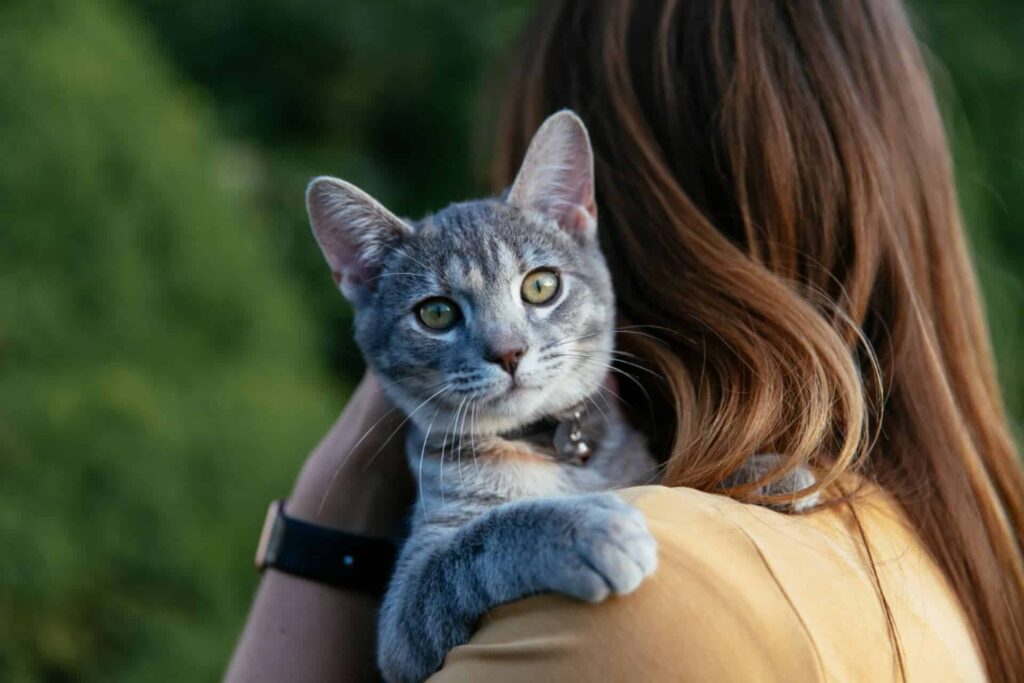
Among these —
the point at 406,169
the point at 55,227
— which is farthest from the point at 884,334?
the point at 406,169

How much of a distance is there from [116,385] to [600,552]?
2.17m

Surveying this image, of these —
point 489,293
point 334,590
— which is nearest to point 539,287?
point 489,293

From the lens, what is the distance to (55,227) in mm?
2846

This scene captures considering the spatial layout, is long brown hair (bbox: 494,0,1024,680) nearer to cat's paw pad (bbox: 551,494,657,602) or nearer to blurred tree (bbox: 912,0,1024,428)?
cat's paw pad (bbox: 551,494,657,602)

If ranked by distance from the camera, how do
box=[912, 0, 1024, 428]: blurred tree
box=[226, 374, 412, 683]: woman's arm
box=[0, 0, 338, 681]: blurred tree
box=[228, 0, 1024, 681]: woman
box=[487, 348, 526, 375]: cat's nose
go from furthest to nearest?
box=[912, 0, 1024, 428]: blurred tree
box=[0, 0, 338, 681]: blurred tree
box=[226, 374, 412, 683]: woman's arm
box=[487, 348, 526, 375]: cat's nose
box=[228, 0, 1024, 681]: woman

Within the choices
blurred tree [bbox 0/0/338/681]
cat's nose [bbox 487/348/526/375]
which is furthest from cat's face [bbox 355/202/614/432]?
blurred tree [bbox 0/0/338/681]

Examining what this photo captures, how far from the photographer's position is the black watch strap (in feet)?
5.78

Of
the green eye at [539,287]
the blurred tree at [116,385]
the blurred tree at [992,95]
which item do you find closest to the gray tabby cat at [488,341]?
the green eye at [539,287]

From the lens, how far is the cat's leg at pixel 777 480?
1.34 m

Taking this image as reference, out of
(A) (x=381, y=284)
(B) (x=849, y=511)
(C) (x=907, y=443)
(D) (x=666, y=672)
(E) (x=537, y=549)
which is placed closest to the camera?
(D) (x=666, y=672)

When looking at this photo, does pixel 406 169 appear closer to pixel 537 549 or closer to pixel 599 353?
pixel 599 353

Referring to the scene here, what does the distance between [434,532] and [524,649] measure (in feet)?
1.82

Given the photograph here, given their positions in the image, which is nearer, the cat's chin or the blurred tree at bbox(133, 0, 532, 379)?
the cat's chin

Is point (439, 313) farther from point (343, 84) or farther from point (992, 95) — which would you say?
point (992, 95)
